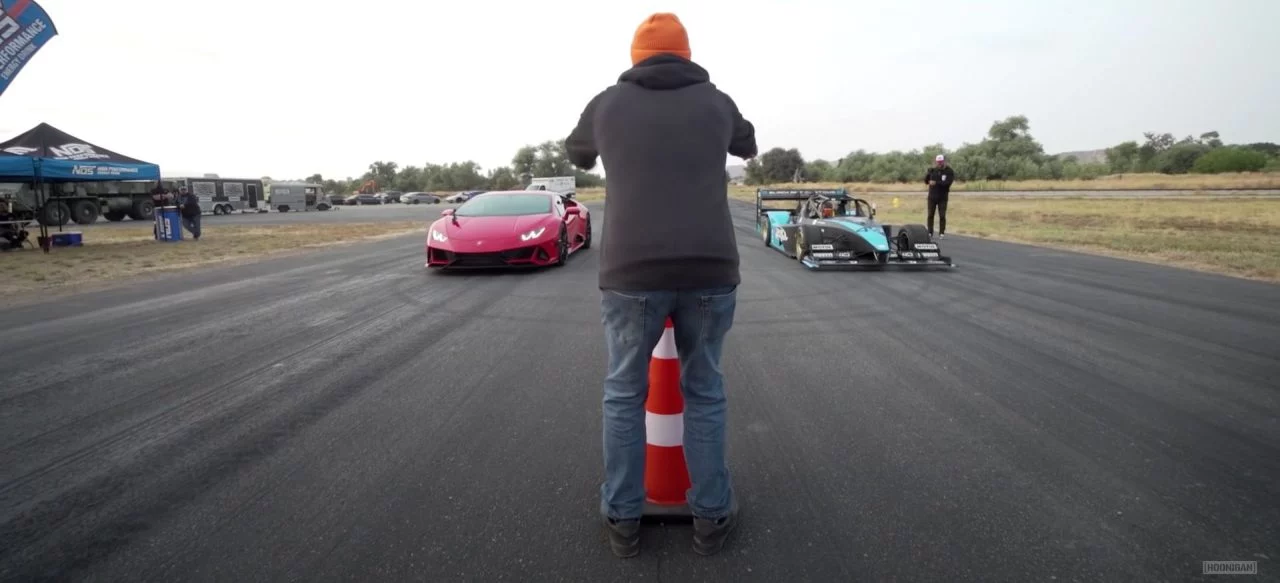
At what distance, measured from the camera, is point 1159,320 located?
6.75m

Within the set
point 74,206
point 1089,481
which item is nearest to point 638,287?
point 1089,481

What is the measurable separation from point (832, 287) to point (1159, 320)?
3.33 meters

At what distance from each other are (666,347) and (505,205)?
9022mm

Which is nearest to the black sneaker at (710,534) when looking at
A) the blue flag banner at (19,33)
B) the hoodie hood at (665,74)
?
the hoodie hood at (665,74)

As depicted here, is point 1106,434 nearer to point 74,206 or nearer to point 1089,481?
point 1089,481

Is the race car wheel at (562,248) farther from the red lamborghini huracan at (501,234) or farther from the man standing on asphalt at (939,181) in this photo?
the man standing on asphalt at (939,181)

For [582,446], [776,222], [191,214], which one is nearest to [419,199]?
[191,214]

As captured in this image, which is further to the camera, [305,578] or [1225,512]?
[1225,512]

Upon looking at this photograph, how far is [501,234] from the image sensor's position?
10.0 m

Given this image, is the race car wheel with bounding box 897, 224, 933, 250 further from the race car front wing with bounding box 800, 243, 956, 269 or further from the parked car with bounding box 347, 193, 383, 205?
the parked car with bounding box 347, 193, 383, 205

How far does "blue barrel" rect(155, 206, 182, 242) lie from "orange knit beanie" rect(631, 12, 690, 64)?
20727mm

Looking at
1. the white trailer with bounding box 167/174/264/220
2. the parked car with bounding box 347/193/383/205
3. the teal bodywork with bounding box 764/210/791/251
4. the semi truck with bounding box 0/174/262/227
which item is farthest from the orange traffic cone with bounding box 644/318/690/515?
the parked car with bounding box 347/193/383/205

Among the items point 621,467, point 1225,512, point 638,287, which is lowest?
point 1225,512

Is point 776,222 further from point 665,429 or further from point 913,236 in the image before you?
point 665,429
